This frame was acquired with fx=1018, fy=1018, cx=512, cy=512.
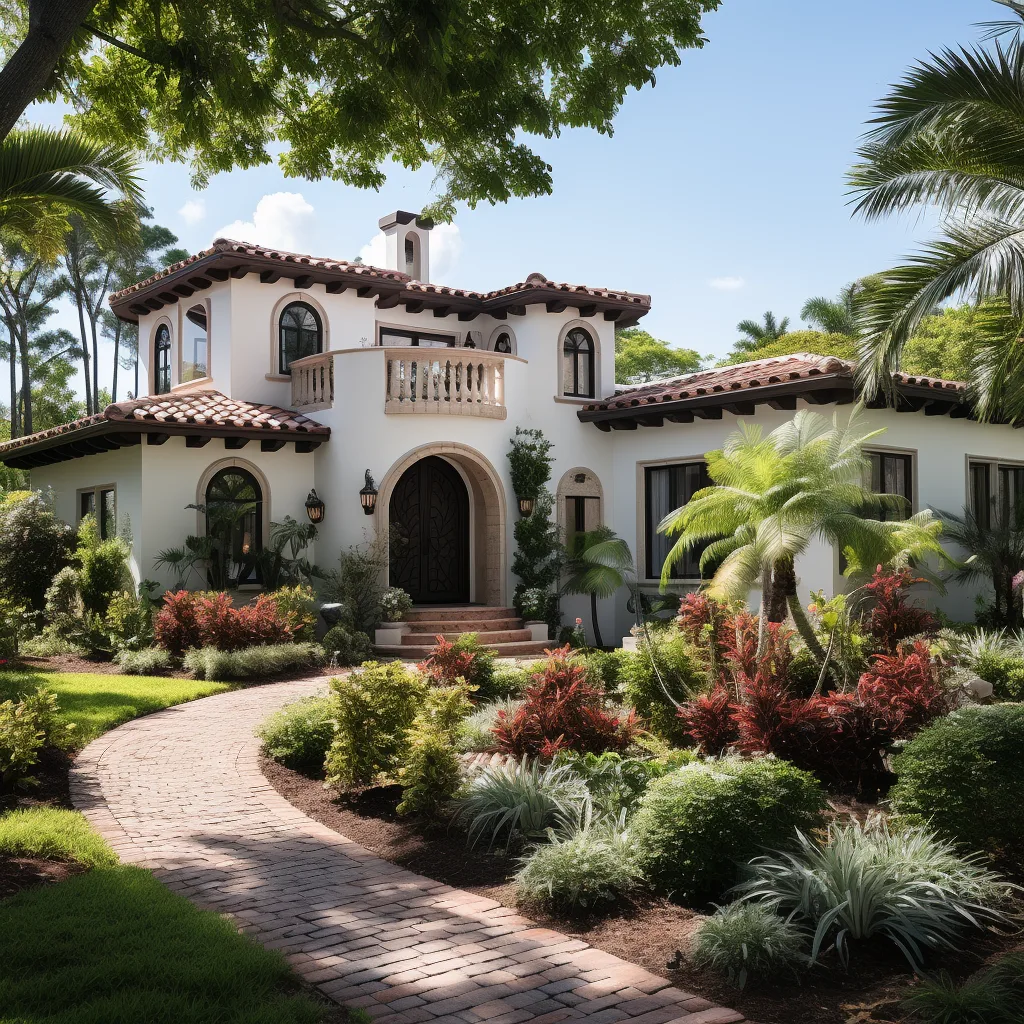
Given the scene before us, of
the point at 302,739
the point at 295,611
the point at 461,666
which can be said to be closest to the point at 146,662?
the point at 295,611

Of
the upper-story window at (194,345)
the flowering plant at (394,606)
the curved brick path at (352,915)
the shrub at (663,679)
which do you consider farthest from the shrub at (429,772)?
the upper-story window at (194,345)

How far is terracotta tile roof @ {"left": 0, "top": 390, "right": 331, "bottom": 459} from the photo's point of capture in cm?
1534

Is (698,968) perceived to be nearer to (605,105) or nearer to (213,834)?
(213,834)

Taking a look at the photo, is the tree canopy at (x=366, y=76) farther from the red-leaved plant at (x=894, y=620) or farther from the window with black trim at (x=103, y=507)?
the window with black trim at (x=103, y=507)

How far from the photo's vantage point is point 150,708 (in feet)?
37.2

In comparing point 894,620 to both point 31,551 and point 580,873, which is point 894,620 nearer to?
point 580,873

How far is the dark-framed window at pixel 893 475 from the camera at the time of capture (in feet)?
51.9

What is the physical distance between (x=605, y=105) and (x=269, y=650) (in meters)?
8.73

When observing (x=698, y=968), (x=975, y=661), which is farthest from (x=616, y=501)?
(x=698, y=968)

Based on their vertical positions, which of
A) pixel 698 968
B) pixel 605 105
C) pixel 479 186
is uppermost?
pixel 605 105

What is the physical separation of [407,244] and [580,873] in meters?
18.7

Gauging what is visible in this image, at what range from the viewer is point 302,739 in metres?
8.61

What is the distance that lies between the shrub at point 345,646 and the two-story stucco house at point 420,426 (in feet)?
7.72

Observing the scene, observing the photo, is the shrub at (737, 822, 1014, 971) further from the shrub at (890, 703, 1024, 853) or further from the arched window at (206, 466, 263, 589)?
the arched window at (206, 466, 263, 589)
